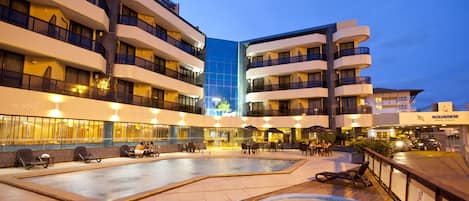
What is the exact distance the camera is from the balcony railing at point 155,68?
997 inches

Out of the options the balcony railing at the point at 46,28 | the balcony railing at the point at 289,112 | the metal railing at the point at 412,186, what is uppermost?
the balcony railing at the point at 46,28

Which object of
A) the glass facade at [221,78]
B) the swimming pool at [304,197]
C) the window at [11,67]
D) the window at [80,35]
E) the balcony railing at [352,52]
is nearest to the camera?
the swimming pool at [304,197]

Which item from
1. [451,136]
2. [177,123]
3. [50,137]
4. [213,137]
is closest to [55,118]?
[50,137]

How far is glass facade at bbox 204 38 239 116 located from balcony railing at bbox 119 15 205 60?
4692 mm

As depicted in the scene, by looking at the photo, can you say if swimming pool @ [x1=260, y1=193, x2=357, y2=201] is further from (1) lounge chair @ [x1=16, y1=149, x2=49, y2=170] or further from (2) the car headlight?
(2) the car headlight

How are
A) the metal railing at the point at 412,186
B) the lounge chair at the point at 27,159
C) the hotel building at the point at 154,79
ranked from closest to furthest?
the metal railing at the point at 412,186
the lounge chair at the point at 27,159
the hotel building at the point at 154,79

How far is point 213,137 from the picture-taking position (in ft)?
129

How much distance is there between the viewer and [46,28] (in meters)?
18.3

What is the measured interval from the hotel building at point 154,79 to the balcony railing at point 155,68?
0.33 ft

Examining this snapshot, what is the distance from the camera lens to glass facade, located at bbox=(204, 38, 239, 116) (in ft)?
138

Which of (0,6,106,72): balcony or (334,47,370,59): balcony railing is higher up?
(334,47,370,59): balcony railing

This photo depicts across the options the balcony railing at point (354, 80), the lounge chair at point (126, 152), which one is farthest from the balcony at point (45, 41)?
the balcony railing at point (354, 80)

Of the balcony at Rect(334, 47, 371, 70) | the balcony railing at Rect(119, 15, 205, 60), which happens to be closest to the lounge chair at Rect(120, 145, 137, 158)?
the balcony railing at Rect(119, 15, 205, 60)

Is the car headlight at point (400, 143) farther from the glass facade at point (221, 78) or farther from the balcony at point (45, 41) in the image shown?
the balcony at point (45, 41)
